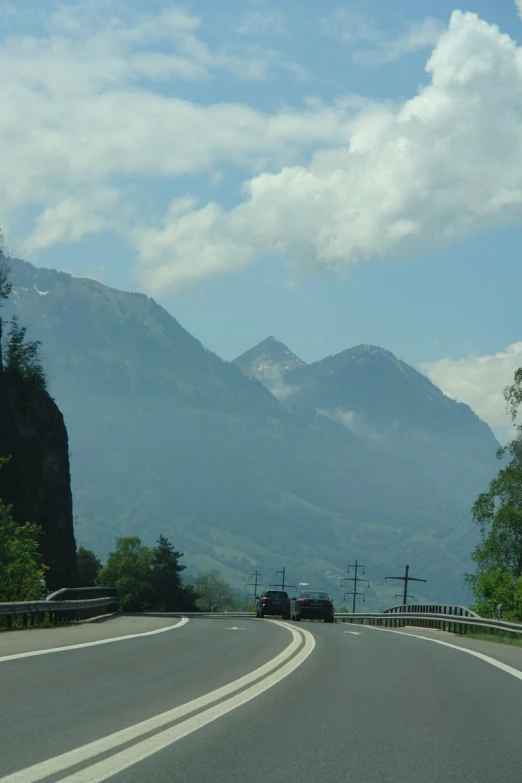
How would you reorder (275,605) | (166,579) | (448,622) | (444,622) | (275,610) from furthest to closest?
1. (166,579)
2. (275,605)
3. (275,610)
4. (444,622)
5. (448,622)

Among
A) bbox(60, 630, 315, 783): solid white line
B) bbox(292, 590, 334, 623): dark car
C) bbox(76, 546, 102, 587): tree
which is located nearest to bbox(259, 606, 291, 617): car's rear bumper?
bbox(292, 590, 334, 623): dark car

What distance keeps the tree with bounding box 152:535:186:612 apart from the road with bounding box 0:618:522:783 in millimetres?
112036

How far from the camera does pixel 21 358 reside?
66.4 meters

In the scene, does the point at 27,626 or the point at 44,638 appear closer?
the point at 44,638

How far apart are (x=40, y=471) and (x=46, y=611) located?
127 ft

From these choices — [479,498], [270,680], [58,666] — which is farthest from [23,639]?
[479,498]

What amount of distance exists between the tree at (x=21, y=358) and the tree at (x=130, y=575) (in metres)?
61.7

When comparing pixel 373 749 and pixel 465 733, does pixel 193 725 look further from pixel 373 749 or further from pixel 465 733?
pixel 465 733

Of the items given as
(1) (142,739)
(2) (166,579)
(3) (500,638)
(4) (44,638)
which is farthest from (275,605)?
(2) (166,579)

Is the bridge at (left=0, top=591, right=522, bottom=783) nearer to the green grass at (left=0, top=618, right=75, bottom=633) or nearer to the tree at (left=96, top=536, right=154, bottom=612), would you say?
the green grass at (left=0, top=618, right=75, bottom=633)

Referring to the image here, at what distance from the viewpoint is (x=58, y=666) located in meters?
13.8

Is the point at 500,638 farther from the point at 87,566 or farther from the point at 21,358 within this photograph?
the point at 87,566

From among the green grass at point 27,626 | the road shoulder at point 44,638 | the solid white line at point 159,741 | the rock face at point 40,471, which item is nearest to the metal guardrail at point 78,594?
the green grass at point 27,626

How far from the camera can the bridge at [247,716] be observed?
24.4ft
